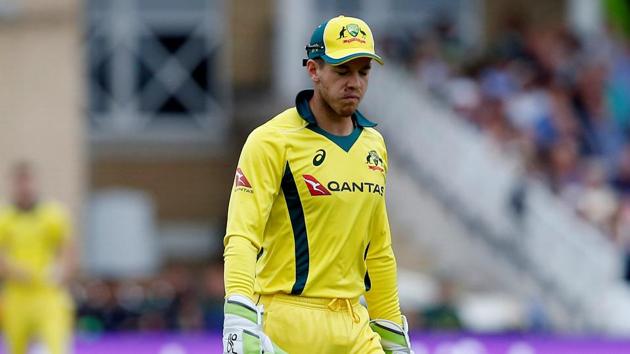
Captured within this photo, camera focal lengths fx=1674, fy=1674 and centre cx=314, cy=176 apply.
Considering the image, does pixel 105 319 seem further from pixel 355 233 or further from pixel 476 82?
pixel 355 233

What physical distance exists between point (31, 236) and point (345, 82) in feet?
24.2

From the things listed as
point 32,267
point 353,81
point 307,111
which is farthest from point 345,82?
point 32,267

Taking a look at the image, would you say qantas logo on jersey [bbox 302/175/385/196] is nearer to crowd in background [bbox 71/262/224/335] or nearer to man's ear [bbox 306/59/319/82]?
man's ear [bbox 306/59/319/82]

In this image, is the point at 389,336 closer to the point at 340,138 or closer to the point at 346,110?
the point at 340,138

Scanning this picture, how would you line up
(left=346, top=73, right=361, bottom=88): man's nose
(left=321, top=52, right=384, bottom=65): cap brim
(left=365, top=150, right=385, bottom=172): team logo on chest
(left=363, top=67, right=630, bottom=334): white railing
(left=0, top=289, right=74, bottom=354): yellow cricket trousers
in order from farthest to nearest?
(left=363, top=67, right=630, bottom=334): white railing, (left=0, top=289, right=74, bottom=354): yellow cricket trousers, (left=365, top=150, right=385, bottom=172): team logo on chest, (left=346, top=73, right=361, bottom=88): man's nose, (left=321, top=52, right=384, bottom=65): cap brim

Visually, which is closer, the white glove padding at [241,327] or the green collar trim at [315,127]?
the white glove padding at [241,327]

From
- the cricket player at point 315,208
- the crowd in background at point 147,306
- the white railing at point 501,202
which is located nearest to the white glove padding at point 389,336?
the cricket player at point 315,208

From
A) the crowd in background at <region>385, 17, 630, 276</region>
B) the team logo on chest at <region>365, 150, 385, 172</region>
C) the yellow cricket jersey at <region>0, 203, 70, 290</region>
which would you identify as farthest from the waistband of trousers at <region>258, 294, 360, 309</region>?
the crowd in background at <region>385, 17, 630, 276</region>

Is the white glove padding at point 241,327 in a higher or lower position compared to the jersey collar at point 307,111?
lower

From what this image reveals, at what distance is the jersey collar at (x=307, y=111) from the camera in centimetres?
680

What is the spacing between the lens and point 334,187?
6.74 m

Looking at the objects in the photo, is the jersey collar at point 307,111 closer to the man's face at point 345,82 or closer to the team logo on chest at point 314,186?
the man's face at point 345,82

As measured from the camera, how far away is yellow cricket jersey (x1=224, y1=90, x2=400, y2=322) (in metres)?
6.63

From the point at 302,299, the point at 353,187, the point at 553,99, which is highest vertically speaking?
the point at 553,99
